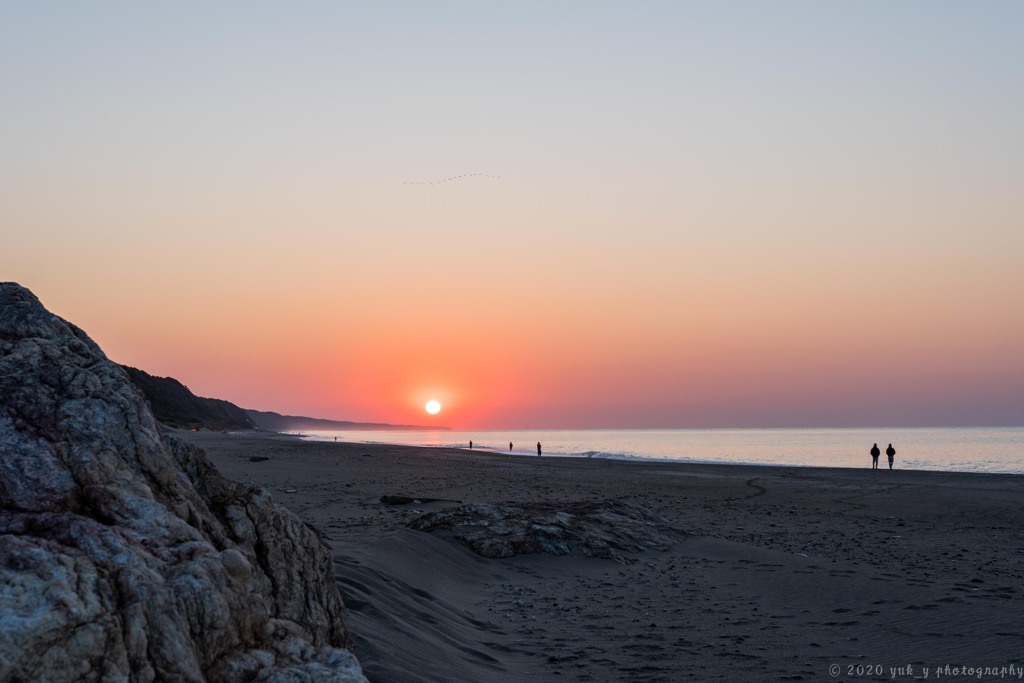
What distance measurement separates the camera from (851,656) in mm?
8086

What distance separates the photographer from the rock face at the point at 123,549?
11.1 ft

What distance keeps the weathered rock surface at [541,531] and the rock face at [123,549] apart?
7.26 metres

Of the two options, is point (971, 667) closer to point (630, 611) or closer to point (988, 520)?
point (630, 611)

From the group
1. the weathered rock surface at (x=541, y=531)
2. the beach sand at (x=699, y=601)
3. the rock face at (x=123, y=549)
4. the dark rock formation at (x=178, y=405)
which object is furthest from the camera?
the dark rock formation at (x=178, y=405)

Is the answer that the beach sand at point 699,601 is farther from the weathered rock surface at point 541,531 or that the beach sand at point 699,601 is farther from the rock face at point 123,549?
the rock face at point 123,549

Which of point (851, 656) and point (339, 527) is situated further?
point (339, 527)

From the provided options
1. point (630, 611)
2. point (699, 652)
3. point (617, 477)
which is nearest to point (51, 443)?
point (699, 652)

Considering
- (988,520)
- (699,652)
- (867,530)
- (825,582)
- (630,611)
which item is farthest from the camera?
(988,520)

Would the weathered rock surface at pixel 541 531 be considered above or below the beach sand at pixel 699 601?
above

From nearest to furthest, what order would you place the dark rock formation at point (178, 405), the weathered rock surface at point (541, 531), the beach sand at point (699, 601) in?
the beach sand at point (699, 601) < the weathered rock surface at point (541, 531) < the dark rock formation at point (178, 405)

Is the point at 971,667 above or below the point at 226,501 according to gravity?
below

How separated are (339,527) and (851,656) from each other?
340 inches

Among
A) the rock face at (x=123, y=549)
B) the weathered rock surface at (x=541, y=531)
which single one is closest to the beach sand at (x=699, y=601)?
the weathered rock surface at (x=541, y=531)

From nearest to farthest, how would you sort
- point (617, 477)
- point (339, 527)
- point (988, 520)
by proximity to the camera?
point (339, 527) → point (988, 520) → point (617, 477)
